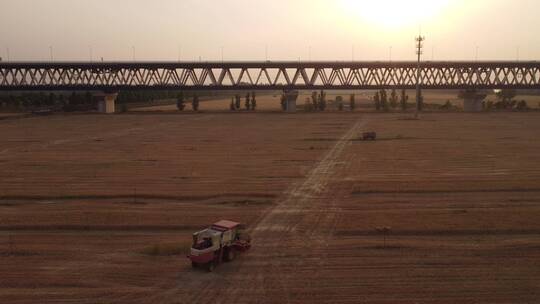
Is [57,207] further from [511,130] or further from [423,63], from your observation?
[423,63]

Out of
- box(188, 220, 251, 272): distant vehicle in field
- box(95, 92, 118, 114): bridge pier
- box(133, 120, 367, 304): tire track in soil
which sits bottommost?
box(133, 120, 367, 304): tire track in soil

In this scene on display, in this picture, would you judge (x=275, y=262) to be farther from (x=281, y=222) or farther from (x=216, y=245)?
(x=281, y=222)

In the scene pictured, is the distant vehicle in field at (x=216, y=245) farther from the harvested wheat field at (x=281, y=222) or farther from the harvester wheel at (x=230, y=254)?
the harvested wheat field at (x=281, y=222)

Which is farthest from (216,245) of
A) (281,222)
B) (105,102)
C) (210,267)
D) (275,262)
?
(105,102)

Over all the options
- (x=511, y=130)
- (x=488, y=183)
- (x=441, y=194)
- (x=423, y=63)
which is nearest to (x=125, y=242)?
(x=441, y=194)

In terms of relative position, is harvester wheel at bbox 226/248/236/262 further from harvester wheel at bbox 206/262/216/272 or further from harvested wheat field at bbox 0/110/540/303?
harvester wheel at bbox 206/262/216/272

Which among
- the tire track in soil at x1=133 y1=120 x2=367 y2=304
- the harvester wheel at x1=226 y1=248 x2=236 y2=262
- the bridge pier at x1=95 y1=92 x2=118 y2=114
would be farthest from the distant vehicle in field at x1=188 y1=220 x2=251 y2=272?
the bridge pier at x1=95 y1=92 x2=118 y2=114
